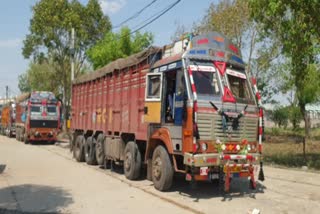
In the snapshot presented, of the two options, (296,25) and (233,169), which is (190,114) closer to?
(233,169)

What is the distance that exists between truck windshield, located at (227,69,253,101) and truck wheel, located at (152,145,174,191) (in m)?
2.18

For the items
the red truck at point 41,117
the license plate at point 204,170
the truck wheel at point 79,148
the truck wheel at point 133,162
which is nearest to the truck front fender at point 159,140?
the license plate at point 204,170

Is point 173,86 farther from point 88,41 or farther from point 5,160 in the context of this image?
point 88,41

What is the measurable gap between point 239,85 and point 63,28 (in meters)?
29.1

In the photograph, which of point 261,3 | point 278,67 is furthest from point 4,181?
point 278,67

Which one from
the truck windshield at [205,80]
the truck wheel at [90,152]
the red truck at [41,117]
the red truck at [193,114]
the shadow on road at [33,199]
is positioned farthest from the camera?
the red truck at [41,117]

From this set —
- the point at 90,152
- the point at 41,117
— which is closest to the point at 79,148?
the point at 90,152

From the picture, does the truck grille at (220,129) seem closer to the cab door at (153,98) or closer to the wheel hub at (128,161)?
the cab door at (153,98)

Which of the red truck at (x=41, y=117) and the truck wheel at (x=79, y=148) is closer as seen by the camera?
the truck wheel at (x=79, y=148)

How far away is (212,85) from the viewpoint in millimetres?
10344

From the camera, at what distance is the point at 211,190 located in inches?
451

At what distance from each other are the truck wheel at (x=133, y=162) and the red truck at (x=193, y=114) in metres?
0.03

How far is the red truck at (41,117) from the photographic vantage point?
31.5 m

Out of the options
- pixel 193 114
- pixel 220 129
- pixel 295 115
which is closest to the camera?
pixel 193 114
